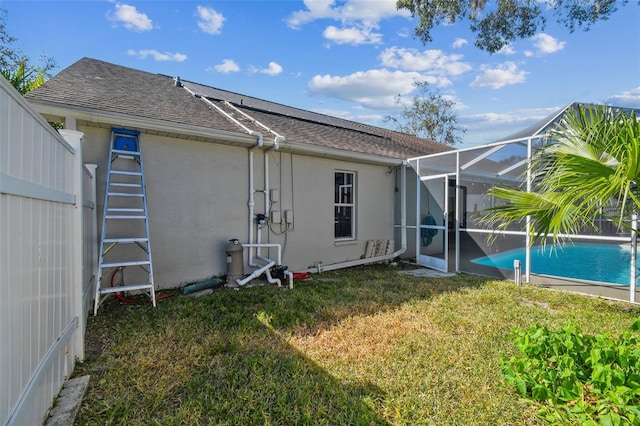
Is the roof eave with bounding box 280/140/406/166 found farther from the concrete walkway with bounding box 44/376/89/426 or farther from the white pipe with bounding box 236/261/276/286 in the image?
the concrete walkway with bounding box 44/376/89/426

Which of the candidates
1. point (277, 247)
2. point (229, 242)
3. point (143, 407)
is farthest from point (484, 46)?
point (143, 407)

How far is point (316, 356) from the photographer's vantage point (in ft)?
10.4

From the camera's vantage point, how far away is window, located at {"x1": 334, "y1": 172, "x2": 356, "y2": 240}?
8.12 metres

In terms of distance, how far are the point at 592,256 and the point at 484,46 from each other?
6124mm

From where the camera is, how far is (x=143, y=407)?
235 centimetres

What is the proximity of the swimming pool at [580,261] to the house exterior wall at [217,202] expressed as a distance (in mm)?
3881

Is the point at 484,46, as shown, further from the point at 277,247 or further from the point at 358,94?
the point at 358,94

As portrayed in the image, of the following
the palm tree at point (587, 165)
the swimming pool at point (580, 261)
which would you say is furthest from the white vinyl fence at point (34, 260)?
the swimming pool at point (580, 261)

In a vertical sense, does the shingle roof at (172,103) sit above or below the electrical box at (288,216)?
above

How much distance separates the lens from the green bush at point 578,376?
2.15m

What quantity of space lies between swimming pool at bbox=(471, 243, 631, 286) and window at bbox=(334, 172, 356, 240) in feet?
11.2

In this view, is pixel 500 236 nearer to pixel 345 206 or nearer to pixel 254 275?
pixel 345 206

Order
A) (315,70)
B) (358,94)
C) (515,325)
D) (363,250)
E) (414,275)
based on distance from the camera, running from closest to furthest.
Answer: (515,325) → (414,275) → (363,250) → (315,70) → (358,94)

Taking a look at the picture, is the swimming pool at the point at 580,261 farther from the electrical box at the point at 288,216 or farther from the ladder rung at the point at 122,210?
the ladder rung at the point at 122,210
